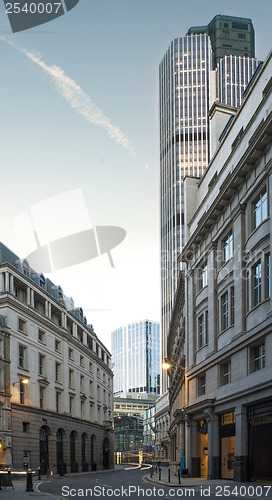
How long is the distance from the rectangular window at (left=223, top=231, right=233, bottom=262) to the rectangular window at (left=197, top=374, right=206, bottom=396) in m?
10.2

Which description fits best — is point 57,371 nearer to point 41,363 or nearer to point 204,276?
point 41,363

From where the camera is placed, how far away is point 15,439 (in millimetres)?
54500

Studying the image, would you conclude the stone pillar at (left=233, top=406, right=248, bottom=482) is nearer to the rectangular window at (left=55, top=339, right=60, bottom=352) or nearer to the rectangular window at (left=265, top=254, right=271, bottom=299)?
the rectangular window at (left=265, top=254, right=271, bottom=299)

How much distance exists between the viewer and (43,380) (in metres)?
63.0

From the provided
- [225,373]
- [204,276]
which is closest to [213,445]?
[225,373]

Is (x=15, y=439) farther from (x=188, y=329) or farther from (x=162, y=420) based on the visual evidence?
(x=162, y=420)

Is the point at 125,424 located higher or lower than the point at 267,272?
lower

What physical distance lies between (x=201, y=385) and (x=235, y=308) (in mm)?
11368

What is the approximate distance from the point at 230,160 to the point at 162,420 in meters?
96.8

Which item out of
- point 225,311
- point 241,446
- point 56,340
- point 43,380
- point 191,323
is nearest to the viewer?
point 241,446

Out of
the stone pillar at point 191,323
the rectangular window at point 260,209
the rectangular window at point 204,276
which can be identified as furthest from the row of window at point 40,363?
the rectangular window at point 260,209

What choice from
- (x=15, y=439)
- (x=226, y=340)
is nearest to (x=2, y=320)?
(x=15, y=439)

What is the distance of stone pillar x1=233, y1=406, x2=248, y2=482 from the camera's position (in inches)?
1252

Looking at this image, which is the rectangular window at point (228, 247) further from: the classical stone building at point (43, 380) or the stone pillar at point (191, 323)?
the classical stone building at point (43, 380)
